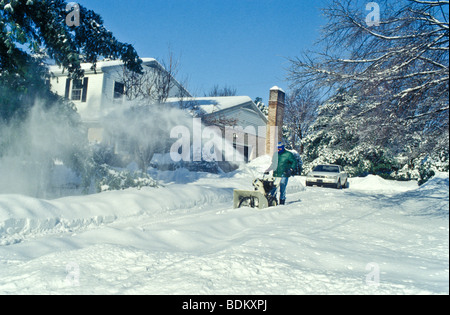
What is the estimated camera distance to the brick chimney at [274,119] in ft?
87.1

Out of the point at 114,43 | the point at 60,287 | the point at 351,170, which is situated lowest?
the point at 60,287

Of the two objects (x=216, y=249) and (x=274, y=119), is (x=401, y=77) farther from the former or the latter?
(x=274, y=119)

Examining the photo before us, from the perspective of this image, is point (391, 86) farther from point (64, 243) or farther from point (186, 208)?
point (64, 243)

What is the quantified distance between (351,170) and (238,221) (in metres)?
18.7

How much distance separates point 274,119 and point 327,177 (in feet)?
27.9

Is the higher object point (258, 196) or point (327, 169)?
point (327, 169)

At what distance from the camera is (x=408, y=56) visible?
741 cm

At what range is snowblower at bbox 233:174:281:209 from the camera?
912cm

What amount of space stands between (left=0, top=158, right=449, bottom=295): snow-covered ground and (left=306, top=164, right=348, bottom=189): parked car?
9508 millimetres

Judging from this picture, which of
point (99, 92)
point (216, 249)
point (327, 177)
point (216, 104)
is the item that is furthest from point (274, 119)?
point (216, 249)

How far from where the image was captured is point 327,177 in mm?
19406

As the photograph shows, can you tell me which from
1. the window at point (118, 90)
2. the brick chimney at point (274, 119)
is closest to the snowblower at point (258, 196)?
the window at point (118, 90)

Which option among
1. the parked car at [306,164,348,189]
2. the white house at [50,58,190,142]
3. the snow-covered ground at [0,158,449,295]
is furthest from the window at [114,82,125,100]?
the snow-covered ground at [0,158,449,295]
